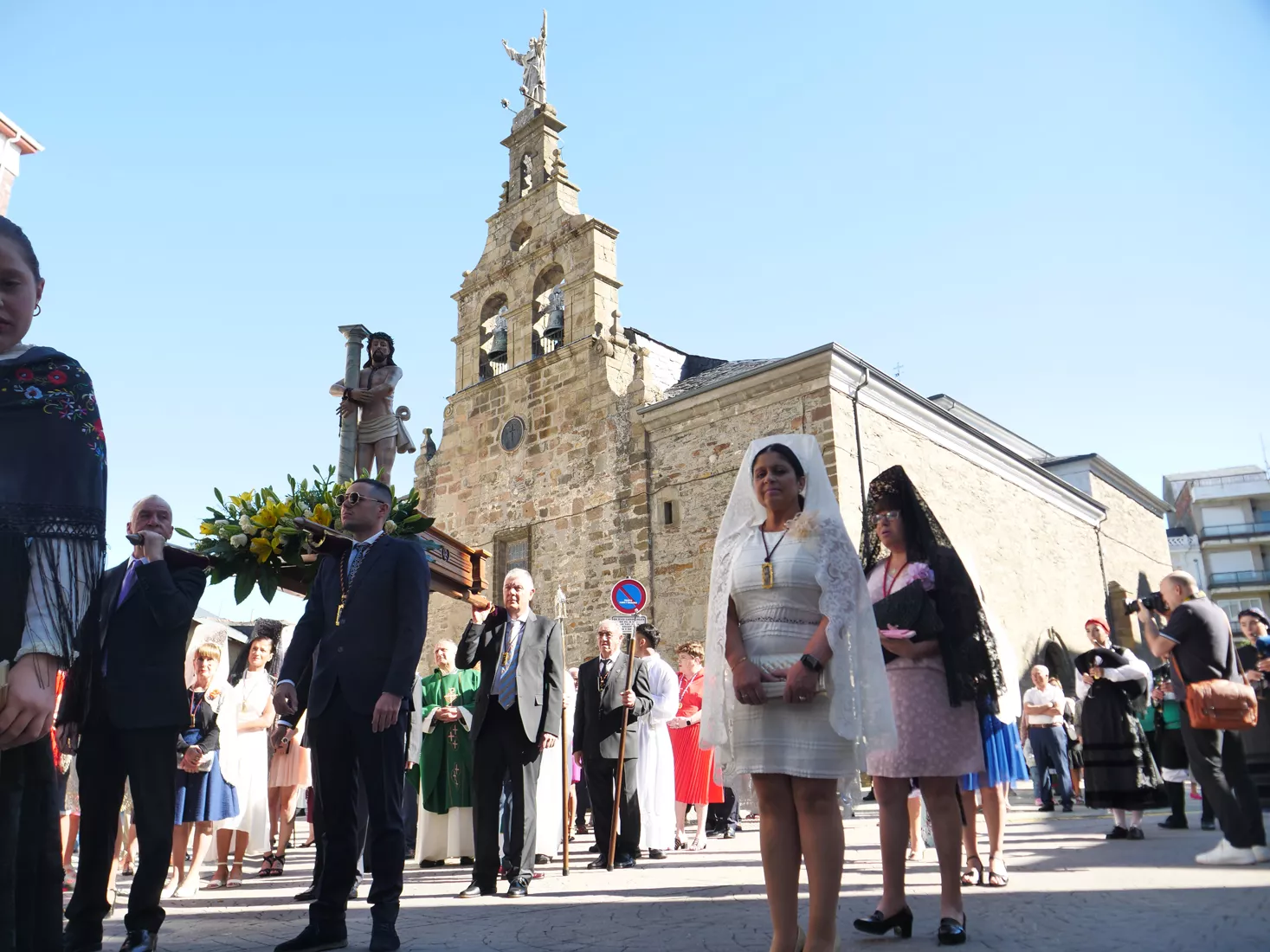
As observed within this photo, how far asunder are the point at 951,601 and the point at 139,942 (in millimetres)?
3762

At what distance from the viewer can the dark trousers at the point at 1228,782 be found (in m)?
5.86

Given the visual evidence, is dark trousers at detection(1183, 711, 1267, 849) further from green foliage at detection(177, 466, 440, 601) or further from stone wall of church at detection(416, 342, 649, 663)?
stone wall of church at detection(416, 342, 649, 663)

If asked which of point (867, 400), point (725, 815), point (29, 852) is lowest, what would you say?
point (725, 815)

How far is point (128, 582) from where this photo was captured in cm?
427

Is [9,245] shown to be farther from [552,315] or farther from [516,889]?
[552,315]

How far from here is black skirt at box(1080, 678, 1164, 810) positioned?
309 inches

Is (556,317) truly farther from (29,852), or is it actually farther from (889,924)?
(29,852)

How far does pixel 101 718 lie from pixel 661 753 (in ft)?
20.5

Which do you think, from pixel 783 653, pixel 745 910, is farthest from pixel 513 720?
pixel 783 653

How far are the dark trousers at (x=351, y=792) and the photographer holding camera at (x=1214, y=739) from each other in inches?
183

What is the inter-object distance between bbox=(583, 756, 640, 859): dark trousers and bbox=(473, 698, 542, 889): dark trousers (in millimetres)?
1744

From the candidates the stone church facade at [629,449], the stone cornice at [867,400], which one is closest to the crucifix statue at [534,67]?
the stone church facade at [629,449]

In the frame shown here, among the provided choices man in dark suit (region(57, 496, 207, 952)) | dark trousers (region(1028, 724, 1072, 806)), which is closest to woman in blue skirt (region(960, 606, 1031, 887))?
man in dark suit (region(57, 496, 207, 952))

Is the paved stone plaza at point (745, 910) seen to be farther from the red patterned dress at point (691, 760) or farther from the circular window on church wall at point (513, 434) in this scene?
the circular window on church wall at point (513, 434)
